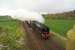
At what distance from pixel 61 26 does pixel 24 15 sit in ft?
1.03

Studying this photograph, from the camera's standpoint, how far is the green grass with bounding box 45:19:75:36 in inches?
49.8

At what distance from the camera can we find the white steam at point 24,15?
1.28 metres

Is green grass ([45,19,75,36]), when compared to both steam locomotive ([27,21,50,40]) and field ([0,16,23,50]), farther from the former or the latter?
field ([0,16,23,50])

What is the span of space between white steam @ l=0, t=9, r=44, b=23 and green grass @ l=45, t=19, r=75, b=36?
3.8 inches

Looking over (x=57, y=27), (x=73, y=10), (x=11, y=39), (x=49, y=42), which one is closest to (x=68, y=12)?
(x=73, y=10)

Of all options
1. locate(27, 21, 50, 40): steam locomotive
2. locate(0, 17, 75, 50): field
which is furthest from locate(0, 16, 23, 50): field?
locate(27, 21, 50, 40): steam locomotive

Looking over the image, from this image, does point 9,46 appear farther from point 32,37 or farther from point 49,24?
point 49,24

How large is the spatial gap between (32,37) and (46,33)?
0.12 meters

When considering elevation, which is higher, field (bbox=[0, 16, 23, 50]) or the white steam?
the white steam

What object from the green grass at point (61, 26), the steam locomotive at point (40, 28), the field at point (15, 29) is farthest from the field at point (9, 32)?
the green grass at point (61, 26)

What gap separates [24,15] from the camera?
1.28 metres

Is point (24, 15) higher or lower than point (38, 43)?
higher

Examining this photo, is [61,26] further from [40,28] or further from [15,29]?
[15,29]

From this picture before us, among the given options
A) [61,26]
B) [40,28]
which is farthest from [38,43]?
[61,26]
